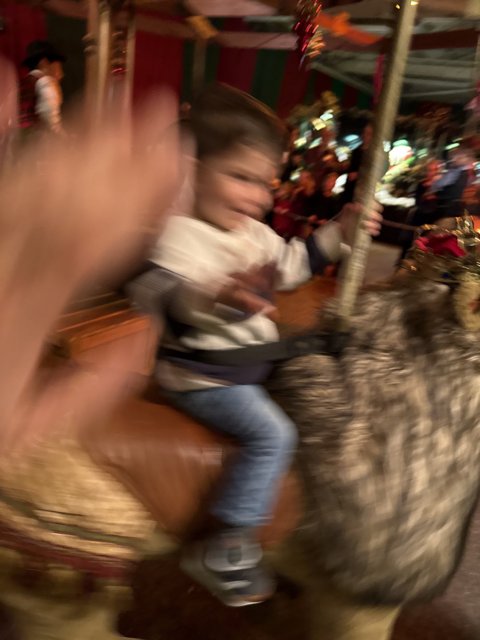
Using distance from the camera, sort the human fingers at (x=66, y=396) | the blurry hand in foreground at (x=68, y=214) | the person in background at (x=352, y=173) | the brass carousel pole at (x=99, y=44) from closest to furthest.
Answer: the blurry hand in foreground at (x=68, y=214), the human fingers at (x=66, y=396), the brass carousel pole at (x=99, y=44), the person in background at (x=352, y=173)

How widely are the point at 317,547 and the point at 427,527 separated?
16 cm

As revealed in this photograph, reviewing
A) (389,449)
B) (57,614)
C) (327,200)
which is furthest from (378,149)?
(327,200)

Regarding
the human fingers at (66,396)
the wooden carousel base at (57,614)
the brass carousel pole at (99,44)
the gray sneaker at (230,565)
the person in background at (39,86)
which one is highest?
the brass carousel pole at (99,44)

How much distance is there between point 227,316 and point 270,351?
0.09 metres

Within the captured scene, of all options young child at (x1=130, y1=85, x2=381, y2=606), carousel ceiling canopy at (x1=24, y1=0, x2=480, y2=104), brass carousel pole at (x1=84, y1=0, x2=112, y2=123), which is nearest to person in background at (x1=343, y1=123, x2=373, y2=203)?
carousel ceiling canopy at (x1=24, y1=0, x2=480, y2=104)

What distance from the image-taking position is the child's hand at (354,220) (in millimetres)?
781

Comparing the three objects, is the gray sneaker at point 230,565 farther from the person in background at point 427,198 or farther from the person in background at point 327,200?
the person in background at point 327,200

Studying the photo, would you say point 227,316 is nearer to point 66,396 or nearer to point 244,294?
point 244,294

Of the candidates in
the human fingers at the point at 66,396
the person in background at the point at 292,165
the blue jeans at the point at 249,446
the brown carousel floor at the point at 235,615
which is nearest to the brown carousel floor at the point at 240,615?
the brown carousel floor at the point at 235,615

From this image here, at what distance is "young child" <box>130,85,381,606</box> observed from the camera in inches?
29.2

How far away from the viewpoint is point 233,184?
2.49ft

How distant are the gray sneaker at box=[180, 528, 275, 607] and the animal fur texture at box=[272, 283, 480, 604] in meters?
0.08

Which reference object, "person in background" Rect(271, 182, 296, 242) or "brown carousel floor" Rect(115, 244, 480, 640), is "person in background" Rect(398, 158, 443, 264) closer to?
"person in background" Rect(271, 182, 296, 242)

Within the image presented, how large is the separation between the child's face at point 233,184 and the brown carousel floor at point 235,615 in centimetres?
37
